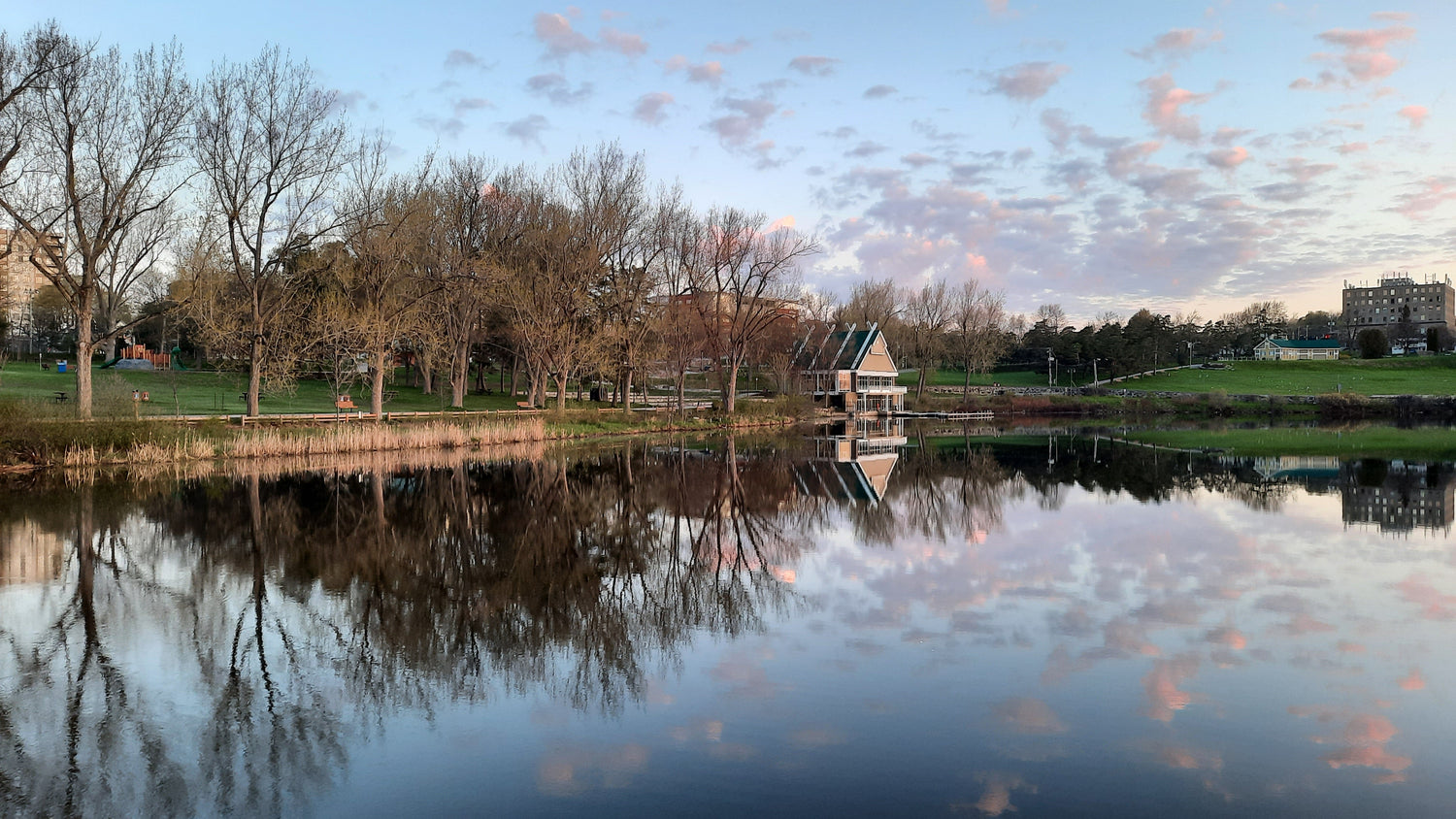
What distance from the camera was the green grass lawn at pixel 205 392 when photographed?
129ft

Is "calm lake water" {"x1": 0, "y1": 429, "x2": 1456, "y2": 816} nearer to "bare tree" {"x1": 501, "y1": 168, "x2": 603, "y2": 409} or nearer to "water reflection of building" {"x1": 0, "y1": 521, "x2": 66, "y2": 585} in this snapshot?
"water reflection of building" {"x1": 0, "y1": 521, "x2": 66, "y2": 585}

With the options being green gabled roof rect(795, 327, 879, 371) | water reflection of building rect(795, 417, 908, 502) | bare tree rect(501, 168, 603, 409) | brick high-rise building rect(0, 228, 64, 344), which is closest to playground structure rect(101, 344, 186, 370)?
brick high-rise building rect(0, 228, 64, 344)

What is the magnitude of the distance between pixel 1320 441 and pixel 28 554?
49095 millimetres

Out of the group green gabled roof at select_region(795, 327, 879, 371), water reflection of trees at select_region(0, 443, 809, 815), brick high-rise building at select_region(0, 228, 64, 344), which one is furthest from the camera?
green gabled roof at select_region(795, 327, 879, 371)

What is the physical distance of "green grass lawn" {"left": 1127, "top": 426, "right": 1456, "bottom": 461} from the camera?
Answer: 34972 millimetres

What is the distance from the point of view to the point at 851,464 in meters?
30.1

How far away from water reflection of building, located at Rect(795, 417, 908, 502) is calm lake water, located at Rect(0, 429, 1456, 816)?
465cm

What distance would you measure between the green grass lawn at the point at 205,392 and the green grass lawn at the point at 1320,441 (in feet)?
107

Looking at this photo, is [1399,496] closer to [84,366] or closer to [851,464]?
[851,464]

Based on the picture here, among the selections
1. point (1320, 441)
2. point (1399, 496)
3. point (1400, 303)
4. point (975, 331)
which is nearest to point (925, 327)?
point (975, 331)

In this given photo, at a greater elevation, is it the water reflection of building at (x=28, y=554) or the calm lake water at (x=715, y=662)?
the water reflection of building at (x=28, y=554)

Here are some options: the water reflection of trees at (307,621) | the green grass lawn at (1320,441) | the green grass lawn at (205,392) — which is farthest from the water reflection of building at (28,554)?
the green grass lawn at (1320,441)

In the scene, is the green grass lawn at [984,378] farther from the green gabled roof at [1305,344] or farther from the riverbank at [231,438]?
the riverbank at [231,438]

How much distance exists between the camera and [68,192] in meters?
27.4
